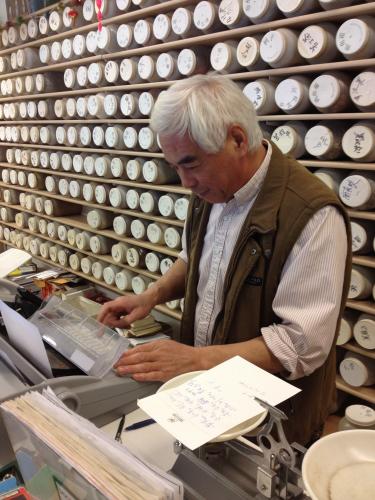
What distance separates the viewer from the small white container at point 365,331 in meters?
1.73

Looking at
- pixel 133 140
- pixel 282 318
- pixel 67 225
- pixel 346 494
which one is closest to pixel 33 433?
pixel 346 494

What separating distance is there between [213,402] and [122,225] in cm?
222

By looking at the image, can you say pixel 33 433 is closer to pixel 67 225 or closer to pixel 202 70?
pixel 202 70

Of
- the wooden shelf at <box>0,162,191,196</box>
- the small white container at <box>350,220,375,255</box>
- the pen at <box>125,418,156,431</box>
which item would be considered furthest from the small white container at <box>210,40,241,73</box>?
the pen at <box>125,418,156,431</box>

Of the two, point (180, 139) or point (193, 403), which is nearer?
point (193, 403)

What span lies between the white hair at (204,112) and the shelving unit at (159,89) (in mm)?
685

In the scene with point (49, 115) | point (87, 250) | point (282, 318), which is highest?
point (49, 115)

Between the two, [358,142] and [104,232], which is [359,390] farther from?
[104,232]

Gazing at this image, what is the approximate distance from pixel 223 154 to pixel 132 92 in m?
1.60

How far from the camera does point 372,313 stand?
170 centimetres

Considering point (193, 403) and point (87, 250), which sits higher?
point (193, 403)

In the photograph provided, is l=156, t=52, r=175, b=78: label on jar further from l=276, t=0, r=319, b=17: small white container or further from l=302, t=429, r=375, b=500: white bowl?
l=302, t=429, r=375, b=500: white bowl

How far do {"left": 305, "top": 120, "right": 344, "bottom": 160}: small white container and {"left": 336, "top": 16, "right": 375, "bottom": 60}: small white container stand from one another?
250 mm

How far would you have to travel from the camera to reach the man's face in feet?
3.54
